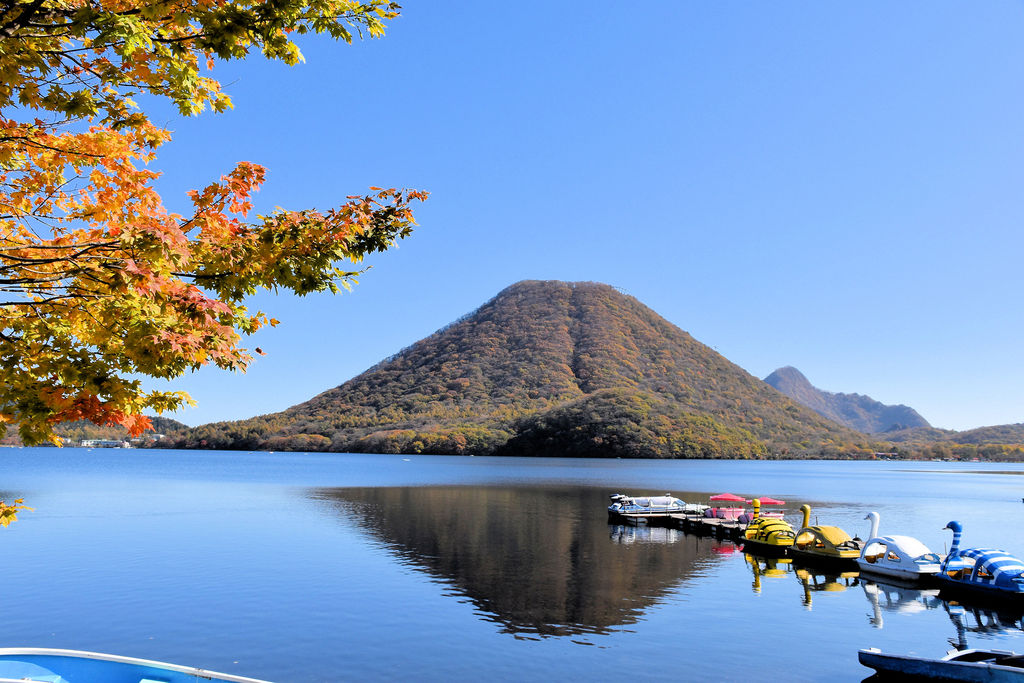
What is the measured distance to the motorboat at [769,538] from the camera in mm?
46188

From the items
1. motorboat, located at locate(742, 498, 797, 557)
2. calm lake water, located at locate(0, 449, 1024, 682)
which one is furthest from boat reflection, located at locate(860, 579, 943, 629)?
motorboat, located at locate(742, 498, 797, 557)

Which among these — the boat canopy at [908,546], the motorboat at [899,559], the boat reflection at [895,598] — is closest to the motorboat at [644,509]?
the motorboat at [899,559]

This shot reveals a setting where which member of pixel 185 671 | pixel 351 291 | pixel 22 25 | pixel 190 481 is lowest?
pixel 190 481

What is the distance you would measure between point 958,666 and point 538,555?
26337mm

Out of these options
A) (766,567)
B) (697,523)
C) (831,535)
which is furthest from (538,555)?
(697,523)

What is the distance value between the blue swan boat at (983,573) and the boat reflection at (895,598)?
132 cm

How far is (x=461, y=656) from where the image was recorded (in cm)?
2305

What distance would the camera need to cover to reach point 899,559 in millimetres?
37156

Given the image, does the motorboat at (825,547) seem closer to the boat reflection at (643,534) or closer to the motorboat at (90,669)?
the boat reflection at (643,534)

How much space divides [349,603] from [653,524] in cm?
3862

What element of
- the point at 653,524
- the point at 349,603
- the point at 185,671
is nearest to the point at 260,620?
the point at 349,603

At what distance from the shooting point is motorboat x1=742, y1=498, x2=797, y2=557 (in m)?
46.2

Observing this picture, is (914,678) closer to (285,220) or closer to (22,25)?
(285,220)

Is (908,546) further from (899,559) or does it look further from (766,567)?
(766,567)
